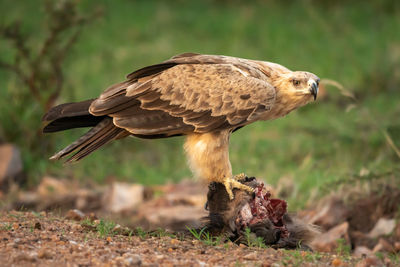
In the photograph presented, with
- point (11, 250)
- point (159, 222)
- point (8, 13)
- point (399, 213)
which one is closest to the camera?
point (11, 250)

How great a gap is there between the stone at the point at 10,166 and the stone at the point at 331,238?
12.6ft

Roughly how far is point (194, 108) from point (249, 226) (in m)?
1.02

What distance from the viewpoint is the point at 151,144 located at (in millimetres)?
9047

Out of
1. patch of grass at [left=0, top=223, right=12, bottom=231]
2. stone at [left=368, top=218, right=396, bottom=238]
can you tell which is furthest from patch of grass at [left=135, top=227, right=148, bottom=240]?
stone at [left=368, top=218, right=396, bottom=238]

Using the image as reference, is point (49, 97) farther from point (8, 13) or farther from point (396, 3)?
point (396, 3)

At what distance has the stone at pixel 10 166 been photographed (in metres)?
7.69

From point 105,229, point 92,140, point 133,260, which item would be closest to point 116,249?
point 133,260

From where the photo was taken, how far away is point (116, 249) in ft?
13.0

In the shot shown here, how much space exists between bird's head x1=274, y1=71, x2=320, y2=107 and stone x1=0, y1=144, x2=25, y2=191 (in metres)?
3.95

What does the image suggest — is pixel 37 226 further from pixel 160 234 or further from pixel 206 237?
pixel 206 237

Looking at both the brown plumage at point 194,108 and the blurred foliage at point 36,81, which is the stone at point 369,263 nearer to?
the brown plumage at point 194,108

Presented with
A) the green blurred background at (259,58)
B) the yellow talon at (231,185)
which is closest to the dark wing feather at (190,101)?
the yellow talon at (231,185)

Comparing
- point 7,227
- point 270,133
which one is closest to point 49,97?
point 270,133

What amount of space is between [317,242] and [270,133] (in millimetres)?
3605
